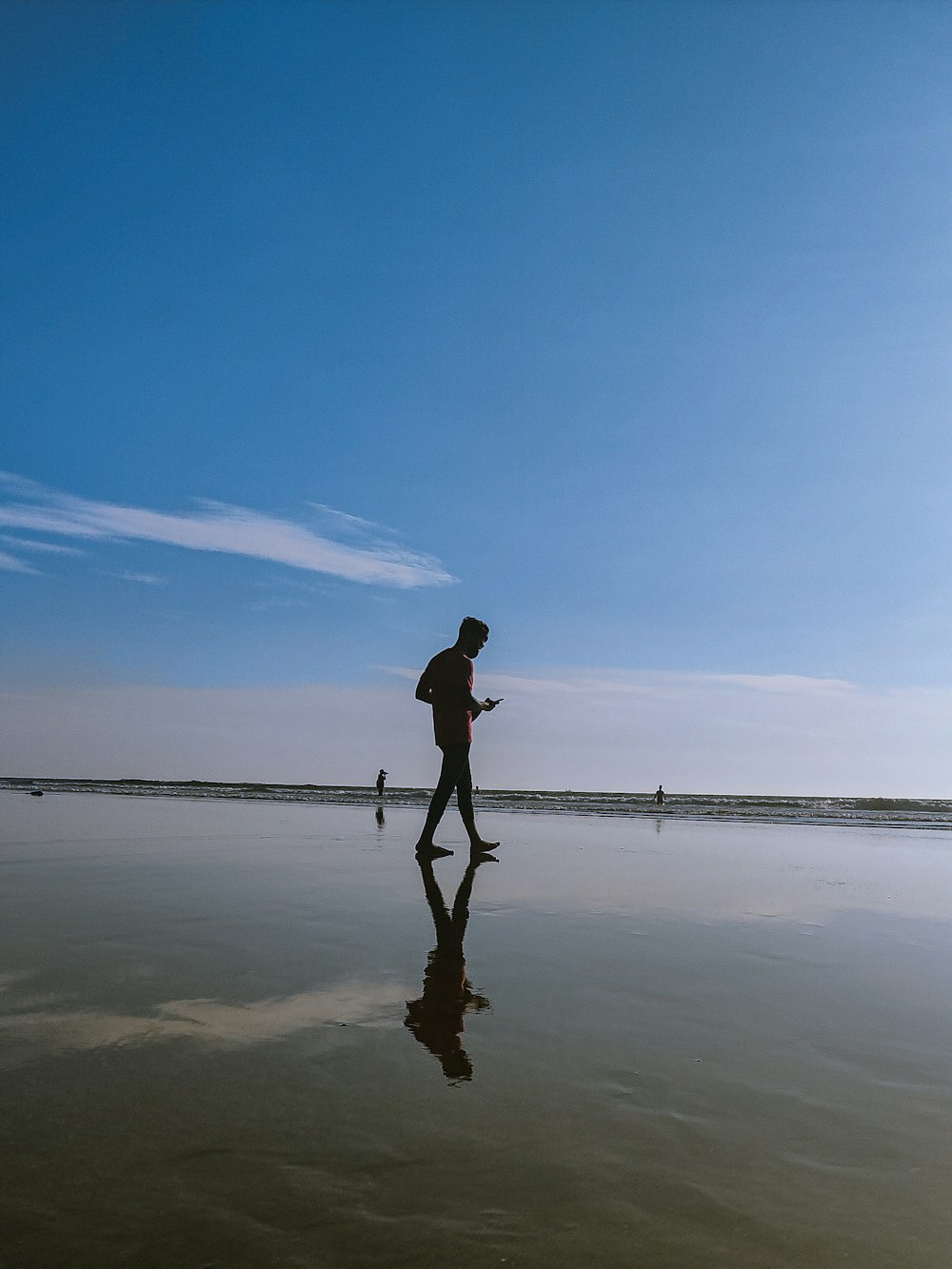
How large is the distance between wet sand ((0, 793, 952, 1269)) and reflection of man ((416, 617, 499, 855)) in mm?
3375

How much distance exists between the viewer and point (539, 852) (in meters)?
9.20

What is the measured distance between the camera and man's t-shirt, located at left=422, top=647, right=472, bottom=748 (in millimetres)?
8516

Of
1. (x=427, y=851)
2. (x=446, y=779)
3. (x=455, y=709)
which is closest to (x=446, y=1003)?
(x=427, y=851)

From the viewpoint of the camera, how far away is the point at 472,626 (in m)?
A: 8.85

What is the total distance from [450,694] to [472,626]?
2.51ft

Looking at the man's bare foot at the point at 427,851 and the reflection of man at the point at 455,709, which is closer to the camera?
the man's bare foot at the point at 427,851

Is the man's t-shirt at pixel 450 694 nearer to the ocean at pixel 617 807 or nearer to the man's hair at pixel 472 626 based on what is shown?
the man's hair at pixel 472 626

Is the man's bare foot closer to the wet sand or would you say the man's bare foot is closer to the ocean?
the wet sand

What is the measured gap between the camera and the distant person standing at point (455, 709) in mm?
8461

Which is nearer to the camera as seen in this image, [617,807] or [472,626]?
[472,626]

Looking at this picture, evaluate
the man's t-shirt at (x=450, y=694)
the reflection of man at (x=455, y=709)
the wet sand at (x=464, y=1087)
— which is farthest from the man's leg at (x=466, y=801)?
the wet sand at (x=464, y=1087)

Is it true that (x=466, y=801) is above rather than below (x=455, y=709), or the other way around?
below

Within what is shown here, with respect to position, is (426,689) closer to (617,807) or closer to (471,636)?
(471,636)

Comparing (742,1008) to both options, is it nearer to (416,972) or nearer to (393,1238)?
(416,972)
